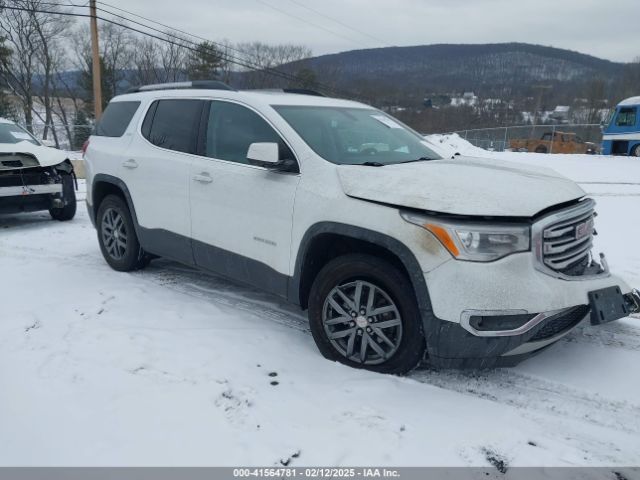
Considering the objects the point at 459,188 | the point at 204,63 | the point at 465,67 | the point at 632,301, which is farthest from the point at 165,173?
the point at 465,67

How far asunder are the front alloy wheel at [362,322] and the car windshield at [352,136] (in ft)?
3.12

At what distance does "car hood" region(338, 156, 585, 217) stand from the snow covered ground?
3.89 feet

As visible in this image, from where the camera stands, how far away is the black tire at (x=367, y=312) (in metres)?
3.04

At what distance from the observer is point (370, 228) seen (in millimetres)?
3092

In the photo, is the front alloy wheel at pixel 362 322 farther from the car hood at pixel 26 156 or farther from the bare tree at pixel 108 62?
the bare tree at pixel 108 62

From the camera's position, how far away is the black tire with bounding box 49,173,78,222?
319 inches

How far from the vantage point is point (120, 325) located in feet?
13.5

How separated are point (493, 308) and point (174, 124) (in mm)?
3367

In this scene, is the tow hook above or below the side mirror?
below

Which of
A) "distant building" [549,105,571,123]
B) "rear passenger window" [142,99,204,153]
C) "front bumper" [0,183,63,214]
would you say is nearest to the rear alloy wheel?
"rear passenger window" [142,99,204,153]

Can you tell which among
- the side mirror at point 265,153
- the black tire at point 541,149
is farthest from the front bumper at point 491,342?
the black tire at point 541,149

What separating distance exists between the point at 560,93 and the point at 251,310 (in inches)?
2897

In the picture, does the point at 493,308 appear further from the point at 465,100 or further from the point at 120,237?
the point at 465,100

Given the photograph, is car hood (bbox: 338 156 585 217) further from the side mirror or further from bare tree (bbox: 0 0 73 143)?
bare tree (bbox: 0 0 73 143)
